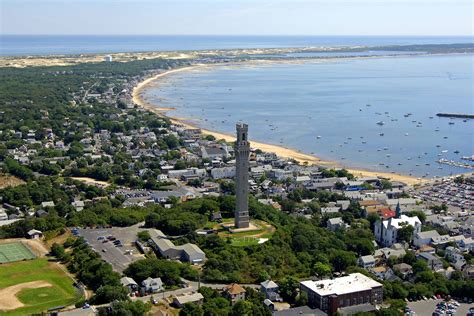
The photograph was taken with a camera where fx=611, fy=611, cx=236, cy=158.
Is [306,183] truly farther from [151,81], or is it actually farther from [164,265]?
[151,81]

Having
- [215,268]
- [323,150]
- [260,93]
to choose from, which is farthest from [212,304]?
[260,93]

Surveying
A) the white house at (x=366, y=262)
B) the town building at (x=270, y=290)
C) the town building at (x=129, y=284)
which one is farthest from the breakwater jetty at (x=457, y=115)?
the town building at (x=129, y=284)

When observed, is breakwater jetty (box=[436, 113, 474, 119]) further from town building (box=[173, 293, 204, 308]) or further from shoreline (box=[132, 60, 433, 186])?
town building (box=[173, 293, 204, 308])

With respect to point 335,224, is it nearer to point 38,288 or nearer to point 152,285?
point 152,285

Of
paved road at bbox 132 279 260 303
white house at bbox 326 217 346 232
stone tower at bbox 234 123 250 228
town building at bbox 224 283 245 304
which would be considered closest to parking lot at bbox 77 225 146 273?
paved road at bbox 132 279 260 303

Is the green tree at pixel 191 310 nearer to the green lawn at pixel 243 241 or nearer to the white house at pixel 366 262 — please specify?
the green lawn at pixel 243 241
